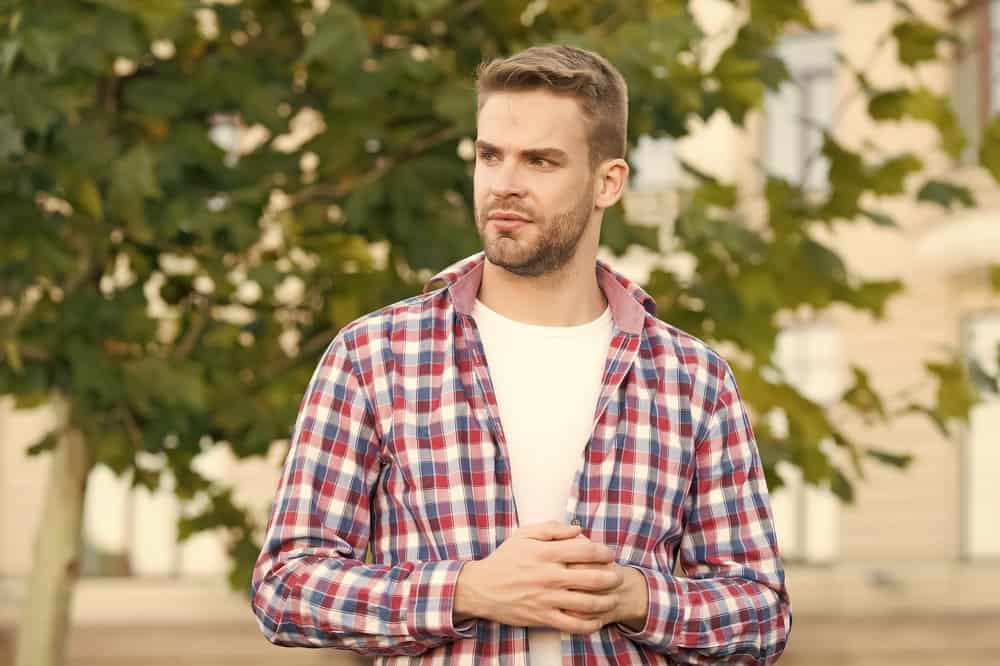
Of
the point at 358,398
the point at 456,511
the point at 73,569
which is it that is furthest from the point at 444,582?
the point at 73,569

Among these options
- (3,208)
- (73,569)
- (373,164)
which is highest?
(373,164)

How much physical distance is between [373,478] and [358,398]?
0.41 feet

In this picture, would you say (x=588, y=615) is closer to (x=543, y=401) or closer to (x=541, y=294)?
(x=543, y=401)

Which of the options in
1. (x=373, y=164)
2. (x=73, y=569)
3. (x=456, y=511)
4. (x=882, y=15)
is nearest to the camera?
(x=456, y=511)

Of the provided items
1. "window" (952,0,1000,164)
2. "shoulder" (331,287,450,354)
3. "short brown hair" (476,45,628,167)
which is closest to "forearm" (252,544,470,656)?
"shoulder" (331,287,450,354)

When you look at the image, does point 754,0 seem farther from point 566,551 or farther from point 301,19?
point 566,551

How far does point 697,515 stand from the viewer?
7.73 ft

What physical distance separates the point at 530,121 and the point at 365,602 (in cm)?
76

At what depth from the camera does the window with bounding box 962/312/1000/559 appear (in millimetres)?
14180

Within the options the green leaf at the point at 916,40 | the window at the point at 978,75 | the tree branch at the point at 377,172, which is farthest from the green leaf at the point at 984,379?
the window at the point at 978,75

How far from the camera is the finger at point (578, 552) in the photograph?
208 centimetres

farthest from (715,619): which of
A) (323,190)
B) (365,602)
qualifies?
(323,190)

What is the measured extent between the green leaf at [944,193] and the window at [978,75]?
917cm

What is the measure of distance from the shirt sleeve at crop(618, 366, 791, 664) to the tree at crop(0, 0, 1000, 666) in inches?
84.7
